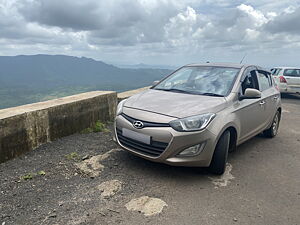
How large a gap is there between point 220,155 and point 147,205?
4.42 feet

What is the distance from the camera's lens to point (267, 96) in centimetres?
542

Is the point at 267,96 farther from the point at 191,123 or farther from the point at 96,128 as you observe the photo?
the point at 96,128

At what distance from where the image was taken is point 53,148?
15.3 ft

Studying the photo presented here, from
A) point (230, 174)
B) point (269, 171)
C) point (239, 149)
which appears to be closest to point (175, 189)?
point (230, 174)

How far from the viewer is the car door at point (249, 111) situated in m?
4.38

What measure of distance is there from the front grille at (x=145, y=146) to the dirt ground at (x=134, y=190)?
39 centimetres

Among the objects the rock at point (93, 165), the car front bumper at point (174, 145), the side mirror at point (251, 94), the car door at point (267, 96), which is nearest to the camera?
the car front bumper at point (174, 145)

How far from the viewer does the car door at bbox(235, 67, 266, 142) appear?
438 cm

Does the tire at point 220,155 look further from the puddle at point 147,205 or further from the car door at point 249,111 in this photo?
the puddle at point 147,205

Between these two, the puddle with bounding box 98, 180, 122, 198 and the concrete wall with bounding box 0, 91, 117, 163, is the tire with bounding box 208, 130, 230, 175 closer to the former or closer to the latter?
the puddle with bounding box 98, 180, 122, 198

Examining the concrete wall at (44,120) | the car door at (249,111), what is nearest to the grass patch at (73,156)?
the concrete wall at (44,120)

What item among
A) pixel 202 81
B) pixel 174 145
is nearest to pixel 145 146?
pixel 174 145

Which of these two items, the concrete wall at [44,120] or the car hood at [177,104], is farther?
the concrete wall at [44,120]

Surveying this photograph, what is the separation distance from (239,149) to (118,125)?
2.68m
